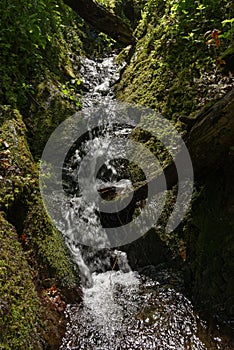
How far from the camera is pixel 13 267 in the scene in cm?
310

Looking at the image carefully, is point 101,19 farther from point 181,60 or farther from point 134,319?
point 134,319

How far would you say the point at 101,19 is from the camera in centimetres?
742

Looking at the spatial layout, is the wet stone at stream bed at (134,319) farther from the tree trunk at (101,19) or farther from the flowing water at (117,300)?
the tree trunk at (101,19)

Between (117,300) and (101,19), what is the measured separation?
6.29 metres

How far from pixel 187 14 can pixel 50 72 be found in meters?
2.83

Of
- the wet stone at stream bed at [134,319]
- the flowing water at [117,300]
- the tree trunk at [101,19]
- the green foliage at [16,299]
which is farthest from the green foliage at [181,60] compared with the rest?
the green foliage at [16,299]

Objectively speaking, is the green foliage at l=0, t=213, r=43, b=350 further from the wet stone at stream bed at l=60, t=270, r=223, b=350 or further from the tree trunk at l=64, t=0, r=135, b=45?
the tree trunk at l=64, t=0, r=135, b=45

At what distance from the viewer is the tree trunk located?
283 inches

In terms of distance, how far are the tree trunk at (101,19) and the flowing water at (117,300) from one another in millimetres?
3397

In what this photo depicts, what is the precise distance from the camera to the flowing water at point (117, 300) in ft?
10.6

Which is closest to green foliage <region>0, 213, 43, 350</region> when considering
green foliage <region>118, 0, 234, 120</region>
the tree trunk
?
green foliage <region>118, 0, 234, 120</region>

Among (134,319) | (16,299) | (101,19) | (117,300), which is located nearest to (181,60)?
(101,19)

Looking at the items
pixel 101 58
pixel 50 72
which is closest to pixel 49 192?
pixel 50 72

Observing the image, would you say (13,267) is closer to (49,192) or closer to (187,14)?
(49,192)
